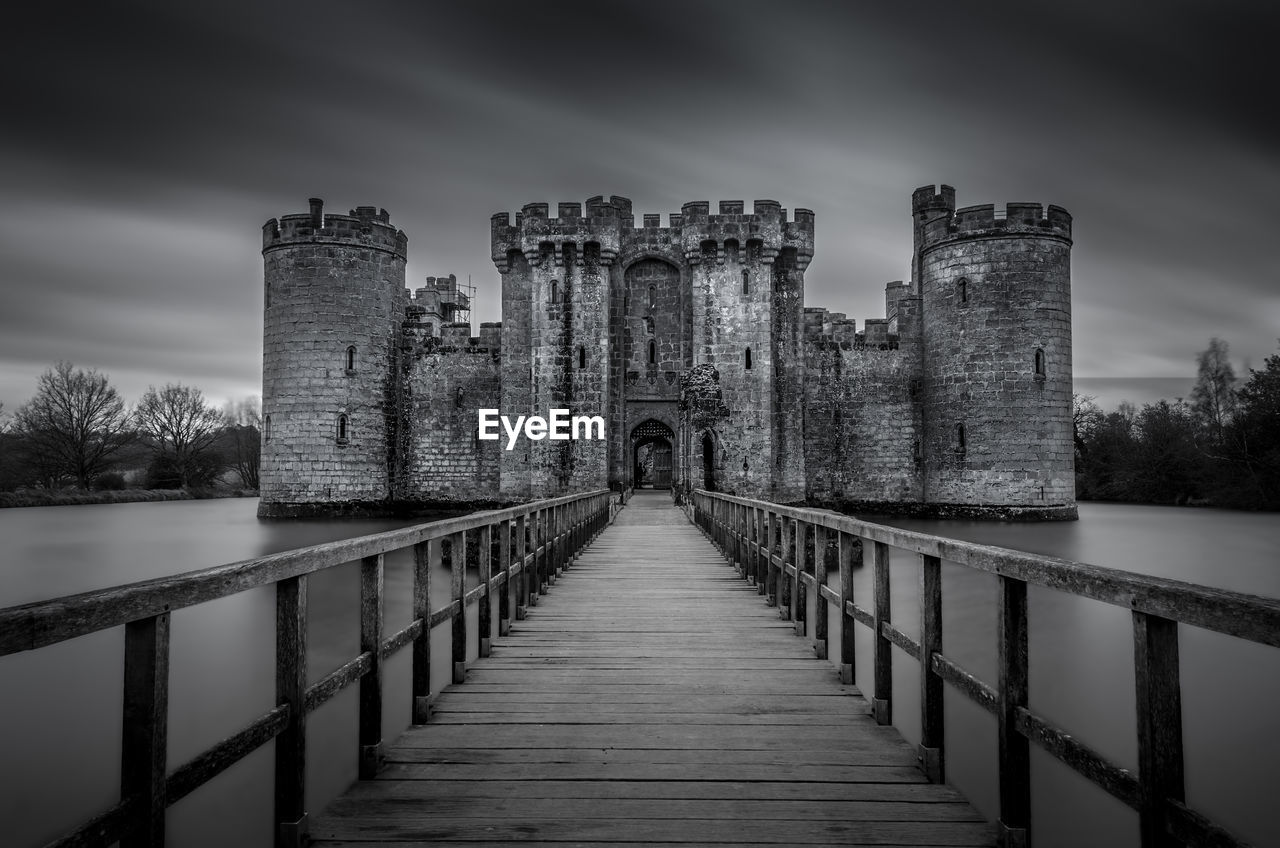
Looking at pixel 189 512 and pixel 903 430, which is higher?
pixel 903 430

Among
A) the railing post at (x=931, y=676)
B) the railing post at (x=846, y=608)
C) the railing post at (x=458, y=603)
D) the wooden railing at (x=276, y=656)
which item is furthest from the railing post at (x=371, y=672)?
the railing post at (x=846, y=608)

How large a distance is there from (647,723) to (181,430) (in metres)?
51.3

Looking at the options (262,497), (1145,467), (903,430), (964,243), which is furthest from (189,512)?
(1145,467)

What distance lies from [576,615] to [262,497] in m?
23.8

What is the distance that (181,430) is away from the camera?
47031mm

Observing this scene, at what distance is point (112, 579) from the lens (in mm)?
19375

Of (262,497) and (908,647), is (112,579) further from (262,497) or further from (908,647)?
(908,647)

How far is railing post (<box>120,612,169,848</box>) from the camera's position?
6.06ft

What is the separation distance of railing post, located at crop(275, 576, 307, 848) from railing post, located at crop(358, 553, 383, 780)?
1.84 ft

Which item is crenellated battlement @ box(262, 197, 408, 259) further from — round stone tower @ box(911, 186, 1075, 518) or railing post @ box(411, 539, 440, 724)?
railing post @ box(411, 539, 440, 724)

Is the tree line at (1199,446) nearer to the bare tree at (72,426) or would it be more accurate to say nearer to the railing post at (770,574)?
the railing post at (770,574)

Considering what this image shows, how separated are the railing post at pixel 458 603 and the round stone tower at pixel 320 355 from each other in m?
23.8

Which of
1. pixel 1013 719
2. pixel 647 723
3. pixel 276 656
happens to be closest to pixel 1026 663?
pixel 1013 719

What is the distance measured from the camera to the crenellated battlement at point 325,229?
86.1ft
